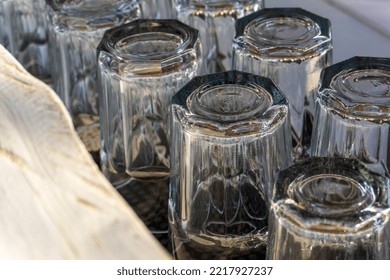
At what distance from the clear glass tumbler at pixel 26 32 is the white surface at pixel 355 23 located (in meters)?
0.22

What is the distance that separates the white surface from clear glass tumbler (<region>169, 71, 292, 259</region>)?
0.94 feet

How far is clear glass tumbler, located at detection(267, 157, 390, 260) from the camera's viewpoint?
33 centimetres

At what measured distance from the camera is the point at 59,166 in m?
0.39

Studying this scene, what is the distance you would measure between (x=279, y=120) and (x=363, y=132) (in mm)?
47

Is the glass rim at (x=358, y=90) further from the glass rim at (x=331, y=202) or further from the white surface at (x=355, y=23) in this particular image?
the white surface at (x=355, y=23)

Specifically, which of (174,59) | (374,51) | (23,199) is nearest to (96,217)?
(23,199)

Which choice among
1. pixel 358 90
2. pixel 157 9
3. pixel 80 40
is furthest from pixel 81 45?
pixel 358 90

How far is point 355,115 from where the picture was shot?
1.35ft

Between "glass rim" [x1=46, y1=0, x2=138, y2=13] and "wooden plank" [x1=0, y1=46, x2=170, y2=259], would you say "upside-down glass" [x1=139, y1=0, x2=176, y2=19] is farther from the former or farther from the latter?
"wooden plank" [x1=0, y1=46, x2=170, y2=259]

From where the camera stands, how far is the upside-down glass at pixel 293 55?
0.48 meters

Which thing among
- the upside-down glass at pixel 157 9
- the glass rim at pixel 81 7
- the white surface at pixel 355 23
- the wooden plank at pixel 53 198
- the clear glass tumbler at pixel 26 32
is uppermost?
the glass rim at pixel 81 7

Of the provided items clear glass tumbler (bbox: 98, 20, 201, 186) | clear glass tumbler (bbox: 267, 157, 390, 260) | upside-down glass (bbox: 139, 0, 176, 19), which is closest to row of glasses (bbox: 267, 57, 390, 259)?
clear glass tumbler (bbox: 267, 157, 390, 260)

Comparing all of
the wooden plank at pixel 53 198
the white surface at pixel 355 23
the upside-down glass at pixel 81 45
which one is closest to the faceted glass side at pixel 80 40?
the upside-down glass at pixel 81 45
